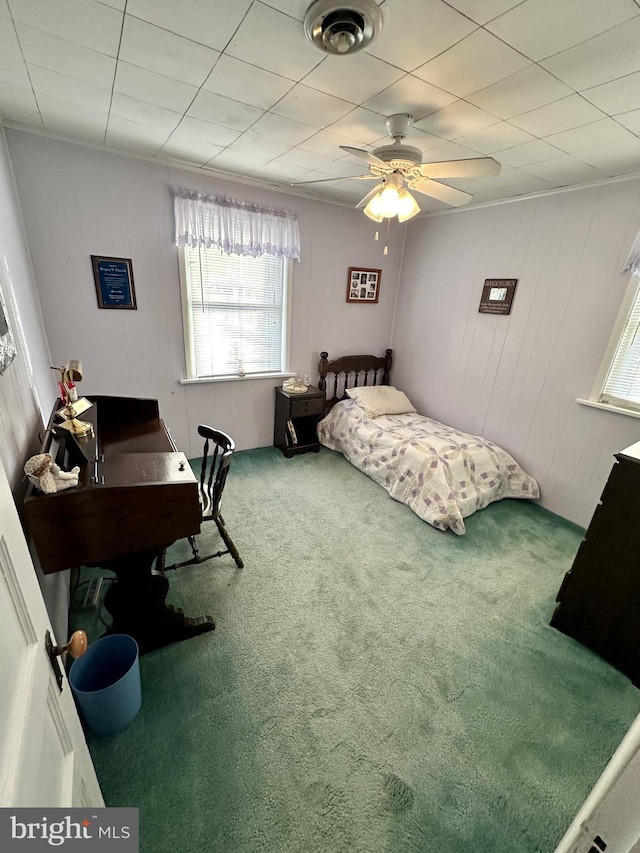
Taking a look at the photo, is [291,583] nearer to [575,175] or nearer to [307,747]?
[307,747]

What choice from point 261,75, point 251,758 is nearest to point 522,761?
point 251,758

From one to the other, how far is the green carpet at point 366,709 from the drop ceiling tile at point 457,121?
2.44 metres

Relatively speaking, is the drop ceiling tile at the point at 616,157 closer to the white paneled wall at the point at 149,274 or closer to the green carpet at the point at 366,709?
the white paneled wall at the point at 149,274

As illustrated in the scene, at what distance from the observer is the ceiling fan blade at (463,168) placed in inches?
61.1

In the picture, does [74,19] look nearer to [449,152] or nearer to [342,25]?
[342,25]

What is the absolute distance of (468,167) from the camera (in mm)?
1601

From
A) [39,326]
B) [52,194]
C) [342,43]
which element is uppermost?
[342,43]

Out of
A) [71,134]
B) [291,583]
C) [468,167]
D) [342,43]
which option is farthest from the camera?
[71,134]

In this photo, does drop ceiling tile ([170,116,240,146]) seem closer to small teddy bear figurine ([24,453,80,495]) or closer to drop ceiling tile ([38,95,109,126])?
drop ceiling tile ([38,95,109,126])

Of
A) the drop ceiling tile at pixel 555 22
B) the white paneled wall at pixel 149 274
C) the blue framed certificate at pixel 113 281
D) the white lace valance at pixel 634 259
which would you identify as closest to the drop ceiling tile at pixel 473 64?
the drop ceiling tile at pixel 555 22

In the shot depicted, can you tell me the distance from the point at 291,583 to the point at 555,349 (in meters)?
2.60

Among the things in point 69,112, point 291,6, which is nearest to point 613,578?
point 291,6

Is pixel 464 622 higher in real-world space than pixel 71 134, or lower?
lower

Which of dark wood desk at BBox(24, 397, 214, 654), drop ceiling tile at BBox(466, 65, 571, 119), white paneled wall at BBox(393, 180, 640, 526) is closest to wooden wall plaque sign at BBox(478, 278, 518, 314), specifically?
white paneled wall at BBox(393, 180, 640, 526)
